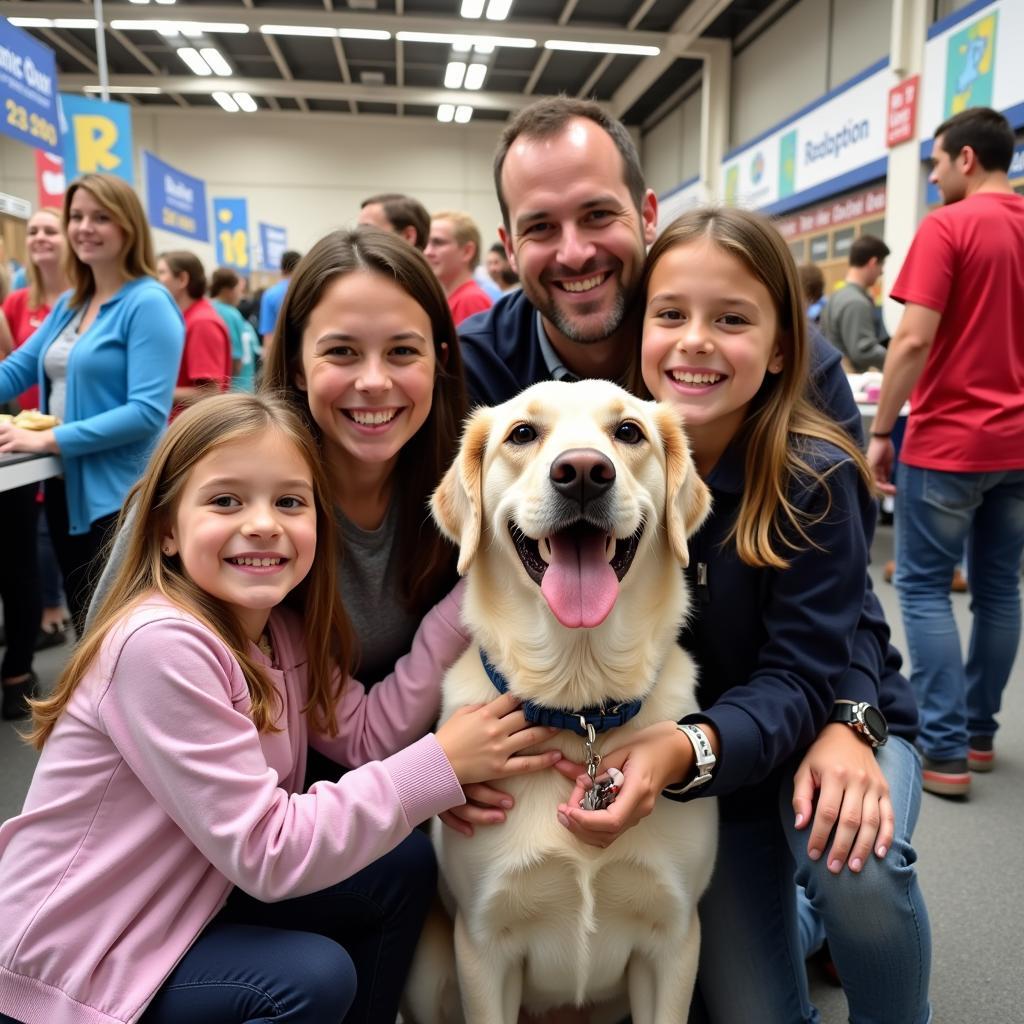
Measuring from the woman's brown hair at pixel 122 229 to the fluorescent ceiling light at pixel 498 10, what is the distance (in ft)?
28.2

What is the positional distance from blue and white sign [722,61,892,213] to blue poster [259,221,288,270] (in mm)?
6864

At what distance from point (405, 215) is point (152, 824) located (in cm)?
362

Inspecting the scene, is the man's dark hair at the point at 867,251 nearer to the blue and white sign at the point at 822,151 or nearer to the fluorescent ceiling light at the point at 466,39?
the blue and white sign at the point at 822,151

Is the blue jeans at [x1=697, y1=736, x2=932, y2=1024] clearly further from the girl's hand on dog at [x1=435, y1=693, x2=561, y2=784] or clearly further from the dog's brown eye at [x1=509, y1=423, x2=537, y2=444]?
the dog's brown eye at [x1=509, y1=423, x2=537, y2=444]

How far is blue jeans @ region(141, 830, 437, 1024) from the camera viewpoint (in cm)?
122

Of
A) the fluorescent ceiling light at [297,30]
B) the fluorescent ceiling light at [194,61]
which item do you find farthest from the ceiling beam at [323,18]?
the fluorescent ceiling light at [194,61]

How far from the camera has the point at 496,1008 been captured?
1411mm

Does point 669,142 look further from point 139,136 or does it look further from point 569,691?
point 569,691

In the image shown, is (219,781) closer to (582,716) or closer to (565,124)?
(582,716)

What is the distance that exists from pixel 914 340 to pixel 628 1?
8.94 metres

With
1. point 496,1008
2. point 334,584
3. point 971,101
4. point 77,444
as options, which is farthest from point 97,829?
point 971,101

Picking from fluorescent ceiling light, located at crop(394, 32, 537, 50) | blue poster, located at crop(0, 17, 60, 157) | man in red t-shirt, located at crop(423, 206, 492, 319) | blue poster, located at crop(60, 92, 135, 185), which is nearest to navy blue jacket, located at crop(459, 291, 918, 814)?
man in red t-shirt, located at crop(423, 206, 492, 319)

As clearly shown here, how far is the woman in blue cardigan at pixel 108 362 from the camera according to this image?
275 cm

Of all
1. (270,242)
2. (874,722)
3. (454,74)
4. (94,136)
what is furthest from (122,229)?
(454,74)
